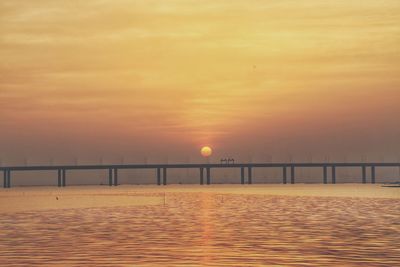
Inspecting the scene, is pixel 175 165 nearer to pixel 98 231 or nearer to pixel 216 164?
pixel 216 164

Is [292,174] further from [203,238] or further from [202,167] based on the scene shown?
[203,238]

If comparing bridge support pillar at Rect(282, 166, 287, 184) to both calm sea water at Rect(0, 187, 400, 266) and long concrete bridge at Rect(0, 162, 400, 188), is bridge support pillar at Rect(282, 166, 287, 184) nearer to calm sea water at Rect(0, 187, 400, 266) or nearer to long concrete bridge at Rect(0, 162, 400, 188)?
long concrete bridge at Rect(0, 162, 400, 188)

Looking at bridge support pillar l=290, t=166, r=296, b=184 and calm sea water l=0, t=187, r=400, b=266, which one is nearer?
calm sea water l=0, t=187, r=400, b=266

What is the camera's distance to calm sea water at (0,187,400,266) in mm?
17828

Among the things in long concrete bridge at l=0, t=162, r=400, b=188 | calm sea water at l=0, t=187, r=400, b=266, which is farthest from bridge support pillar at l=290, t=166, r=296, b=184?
calm sea water at l=0, t=187, r=400, b=266

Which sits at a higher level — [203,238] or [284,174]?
[284,174]

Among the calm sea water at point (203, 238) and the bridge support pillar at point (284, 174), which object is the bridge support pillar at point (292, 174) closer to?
the bridge support pillar at point (284, 174)

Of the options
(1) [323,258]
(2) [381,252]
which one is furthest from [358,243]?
(1) [323,258]

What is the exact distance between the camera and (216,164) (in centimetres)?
10688

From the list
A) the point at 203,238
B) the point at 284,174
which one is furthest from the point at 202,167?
the point at 203,238

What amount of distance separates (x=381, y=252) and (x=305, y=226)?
316 inches

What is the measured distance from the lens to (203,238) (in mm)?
22844

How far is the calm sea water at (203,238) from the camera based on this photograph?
1783cm

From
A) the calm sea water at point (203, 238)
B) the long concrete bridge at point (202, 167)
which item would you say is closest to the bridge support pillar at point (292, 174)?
the long concrete bridge at point (202, 167)
